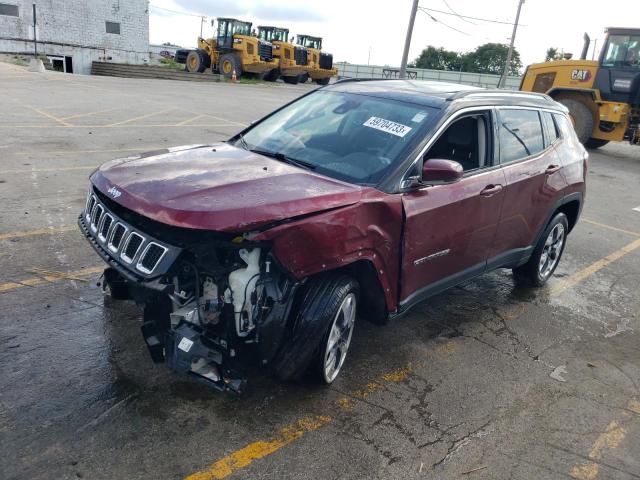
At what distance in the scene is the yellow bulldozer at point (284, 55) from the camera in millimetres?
33281

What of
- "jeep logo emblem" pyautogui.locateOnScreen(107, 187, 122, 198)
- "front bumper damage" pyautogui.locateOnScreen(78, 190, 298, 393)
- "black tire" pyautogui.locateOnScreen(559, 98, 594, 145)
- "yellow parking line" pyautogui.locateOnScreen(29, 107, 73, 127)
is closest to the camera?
"front bumper damage" pyautogui.locateOnScreen(78, 190, 298, 393)

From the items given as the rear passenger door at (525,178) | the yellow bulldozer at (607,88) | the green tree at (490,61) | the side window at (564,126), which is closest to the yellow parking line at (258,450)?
the rear passenger door at (525,178)

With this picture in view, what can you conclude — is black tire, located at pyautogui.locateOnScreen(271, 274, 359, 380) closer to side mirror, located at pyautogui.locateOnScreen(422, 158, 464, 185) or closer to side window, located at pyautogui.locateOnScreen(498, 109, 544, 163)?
side mirror, located at pyautogui.locateOnScreen(422, 158, 464, 185)

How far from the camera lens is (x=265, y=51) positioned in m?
31.3

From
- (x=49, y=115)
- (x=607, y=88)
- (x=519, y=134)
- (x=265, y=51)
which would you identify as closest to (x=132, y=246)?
(x=519, y=134)

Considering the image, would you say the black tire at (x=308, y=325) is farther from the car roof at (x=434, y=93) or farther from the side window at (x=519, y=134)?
the side window at (x=519, y=134)

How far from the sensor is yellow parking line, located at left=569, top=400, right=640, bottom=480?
2.90 meters

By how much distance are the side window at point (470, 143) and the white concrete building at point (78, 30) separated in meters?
39.4

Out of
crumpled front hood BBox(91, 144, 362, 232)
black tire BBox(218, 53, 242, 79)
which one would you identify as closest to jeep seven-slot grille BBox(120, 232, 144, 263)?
crumpled front hood BBox(91, 144, 362, 232)

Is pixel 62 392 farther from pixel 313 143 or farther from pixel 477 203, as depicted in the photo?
pixel 477 203

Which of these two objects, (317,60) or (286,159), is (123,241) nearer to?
(286,159)

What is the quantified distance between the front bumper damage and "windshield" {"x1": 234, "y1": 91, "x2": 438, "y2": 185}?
3.33ft

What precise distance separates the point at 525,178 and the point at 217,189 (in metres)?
2.75

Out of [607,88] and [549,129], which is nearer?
[549,129]
